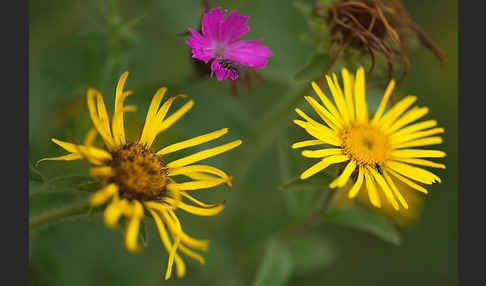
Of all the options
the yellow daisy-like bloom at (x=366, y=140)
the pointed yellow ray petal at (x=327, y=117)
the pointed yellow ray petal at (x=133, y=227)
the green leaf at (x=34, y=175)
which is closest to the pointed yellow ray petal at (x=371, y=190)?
the yellow daisy-like bloom at (x=366, y=140)

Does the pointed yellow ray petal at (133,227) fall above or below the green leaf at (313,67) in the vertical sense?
below

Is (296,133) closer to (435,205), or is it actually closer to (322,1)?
(322,1)

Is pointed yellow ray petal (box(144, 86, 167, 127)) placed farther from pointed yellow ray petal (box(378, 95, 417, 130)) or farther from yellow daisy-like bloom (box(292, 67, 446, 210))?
pointed yellow ray petal (box(378, 95, 417, 130))

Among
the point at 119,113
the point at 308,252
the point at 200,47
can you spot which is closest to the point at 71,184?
the point at 119,113

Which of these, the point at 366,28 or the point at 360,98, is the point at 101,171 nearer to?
the point at 360,98

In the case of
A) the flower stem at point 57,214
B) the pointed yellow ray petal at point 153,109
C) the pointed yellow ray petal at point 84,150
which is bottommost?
the flower stem at point 57,214

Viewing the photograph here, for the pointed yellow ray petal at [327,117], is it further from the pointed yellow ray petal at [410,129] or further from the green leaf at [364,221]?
the green leaf at [364,221]

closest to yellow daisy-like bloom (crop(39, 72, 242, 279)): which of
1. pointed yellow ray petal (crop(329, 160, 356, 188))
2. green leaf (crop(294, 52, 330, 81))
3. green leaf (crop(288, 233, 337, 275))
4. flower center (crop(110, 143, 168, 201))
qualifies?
flower center (crop(110, 143, 168, 201))
